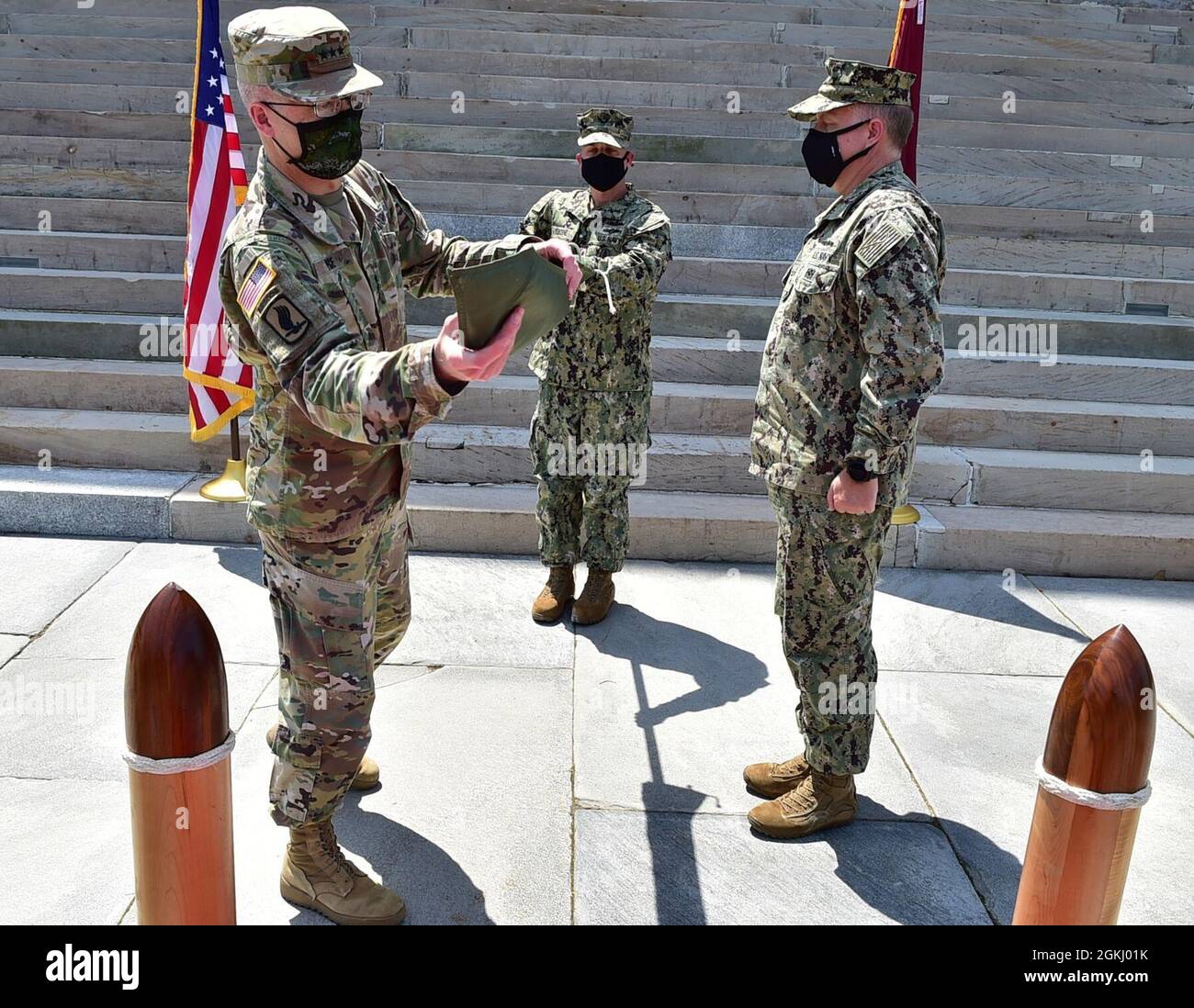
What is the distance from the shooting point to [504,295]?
6.58 ft

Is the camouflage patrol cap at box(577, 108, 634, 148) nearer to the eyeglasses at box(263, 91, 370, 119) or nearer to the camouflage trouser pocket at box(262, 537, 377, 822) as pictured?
the eyeglasses at box(263, 91, 370, 119)

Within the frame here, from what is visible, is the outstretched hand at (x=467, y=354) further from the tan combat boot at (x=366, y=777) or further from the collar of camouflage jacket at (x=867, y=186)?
the tan combat boot at (x=366, y=777)

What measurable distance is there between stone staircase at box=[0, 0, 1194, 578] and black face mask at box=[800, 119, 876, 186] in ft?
8.42

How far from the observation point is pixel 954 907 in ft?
10.0

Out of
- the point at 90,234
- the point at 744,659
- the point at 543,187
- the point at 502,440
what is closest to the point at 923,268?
the point at 744,659

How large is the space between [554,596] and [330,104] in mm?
2817

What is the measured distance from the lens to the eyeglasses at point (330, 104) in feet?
7.94

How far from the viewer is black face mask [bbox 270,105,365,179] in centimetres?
246

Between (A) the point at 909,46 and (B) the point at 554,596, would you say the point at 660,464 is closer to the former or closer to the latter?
(B) the point at 554,596

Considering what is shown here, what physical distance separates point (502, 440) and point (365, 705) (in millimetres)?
3405

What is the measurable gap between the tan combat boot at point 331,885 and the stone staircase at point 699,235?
271cm

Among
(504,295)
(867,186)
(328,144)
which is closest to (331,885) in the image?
(504,295)

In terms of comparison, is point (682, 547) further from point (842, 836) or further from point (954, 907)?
point (954, 907)
